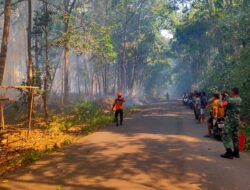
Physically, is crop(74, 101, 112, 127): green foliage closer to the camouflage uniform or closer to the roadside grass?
the roadside grass

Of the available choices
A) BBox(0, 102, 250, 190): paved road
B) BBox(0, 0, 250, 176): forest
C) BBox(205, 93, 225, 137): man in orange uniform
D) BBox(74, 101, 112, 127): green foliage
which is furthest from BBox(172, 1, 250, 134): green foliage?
BBox(74, 101, 112, 127): green foliage

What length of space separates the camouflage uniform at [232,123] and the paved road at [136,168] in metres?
0.58

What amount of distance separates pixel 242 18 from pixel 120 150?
54.1 feet

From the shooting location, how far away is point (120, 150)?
10.0m

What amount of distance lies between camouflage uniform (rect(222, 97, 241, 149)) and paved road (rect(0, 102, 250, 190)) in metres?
0.58

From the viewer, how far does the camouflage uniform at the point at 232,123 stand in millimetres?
9047

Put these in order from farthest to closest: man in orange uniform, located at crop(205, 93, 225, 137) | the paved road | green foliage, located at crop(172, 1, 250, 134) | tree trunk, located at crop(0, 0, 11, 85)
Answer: green foliage, located at crop(172, 1, 250, 134) → tree trunk, located at crop(0, 0, 11, 85) → man in orange uniform, located at crop(205, 93, 225, 137) → the paved road

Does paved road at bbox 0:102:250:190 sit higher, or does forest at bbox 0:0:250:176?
forest at bbox 0:0:250:176

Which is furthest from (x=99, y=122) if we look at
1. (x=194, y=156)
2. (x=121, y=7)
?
(x=121, y=7)

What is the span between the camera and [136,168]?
793cm

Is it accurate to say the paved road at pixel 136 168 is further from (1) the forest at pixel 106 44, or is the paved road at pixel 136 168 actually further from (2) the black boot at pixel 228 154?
(1) the forest at pixel 106 44

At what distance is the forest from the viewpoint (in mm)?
19000

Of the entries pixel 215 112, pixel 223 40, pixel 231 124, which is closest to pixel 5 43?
pixel 215 112

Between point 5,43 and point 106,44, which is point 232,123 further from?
point 106,44
